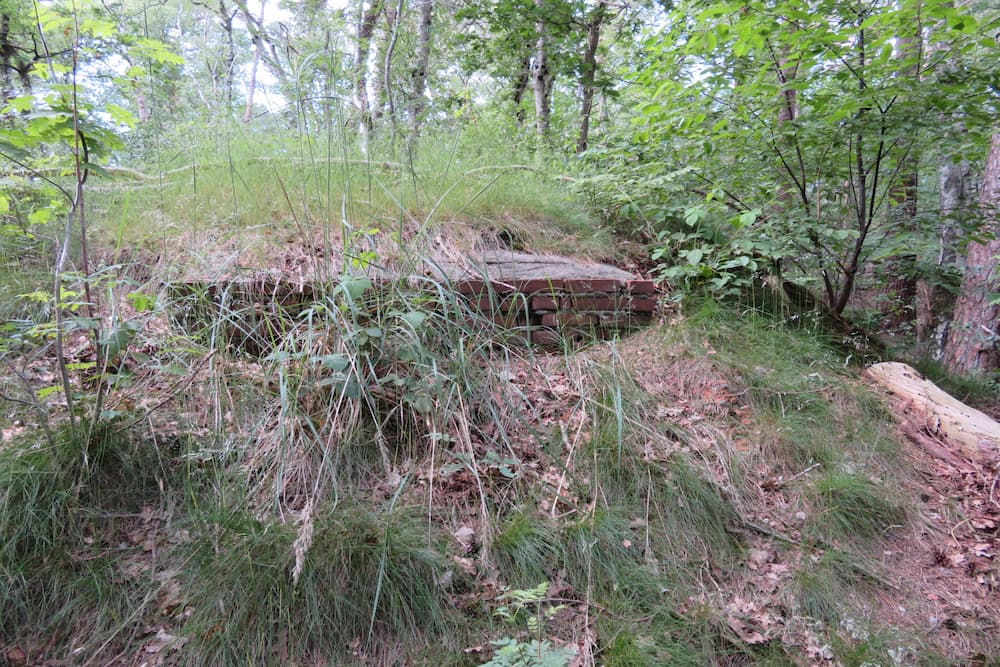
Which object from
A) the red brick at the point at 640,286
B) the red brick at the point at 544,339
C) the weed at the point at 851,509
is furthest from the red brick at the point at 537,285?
the weed at the point at 851,509

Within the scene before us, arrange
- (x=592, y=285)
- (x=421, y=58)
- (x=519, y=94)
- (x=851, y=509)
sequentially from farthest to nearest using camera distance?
(x=519, y=94)
(x=421, y=58)
(x=592, y=285)
(x=851, y=509)

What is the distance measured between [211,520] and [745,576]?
2.07 metres

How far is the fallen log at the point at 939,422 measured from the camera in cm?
302

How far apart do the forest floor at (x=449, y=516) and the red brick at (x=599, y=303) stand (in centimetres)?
43

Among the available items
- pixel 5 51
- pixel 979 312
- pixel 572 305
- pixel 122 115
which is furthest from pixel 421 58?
pixel 979 312

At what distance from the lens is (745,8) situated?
10.8 feet

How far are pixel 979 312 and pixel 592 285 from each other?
4768mm

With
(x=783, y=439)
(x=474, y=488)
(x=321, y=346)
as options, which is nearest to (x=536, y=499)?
(x=474, y=488)

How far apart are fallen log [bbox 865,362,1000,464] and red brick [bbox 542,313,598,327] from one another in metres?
1.97

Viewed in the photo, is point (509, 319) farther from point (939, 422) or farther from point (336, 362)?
point (939, 422)

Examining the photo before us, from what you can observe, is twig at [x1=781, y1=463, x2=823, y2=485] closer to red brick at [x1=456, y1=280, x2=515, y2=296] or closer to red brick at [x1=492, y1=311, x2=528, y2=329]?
red brick at [x1=492, y1=311, x2=528, y2=329]

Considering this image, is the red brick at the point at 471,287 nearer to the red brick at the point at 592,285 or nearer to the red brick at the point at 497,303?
the red brick at the point at 497,303

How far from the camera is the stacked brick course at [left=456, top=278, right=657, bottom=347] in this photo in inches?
121

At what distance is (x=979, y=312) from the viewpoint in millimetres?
5293
